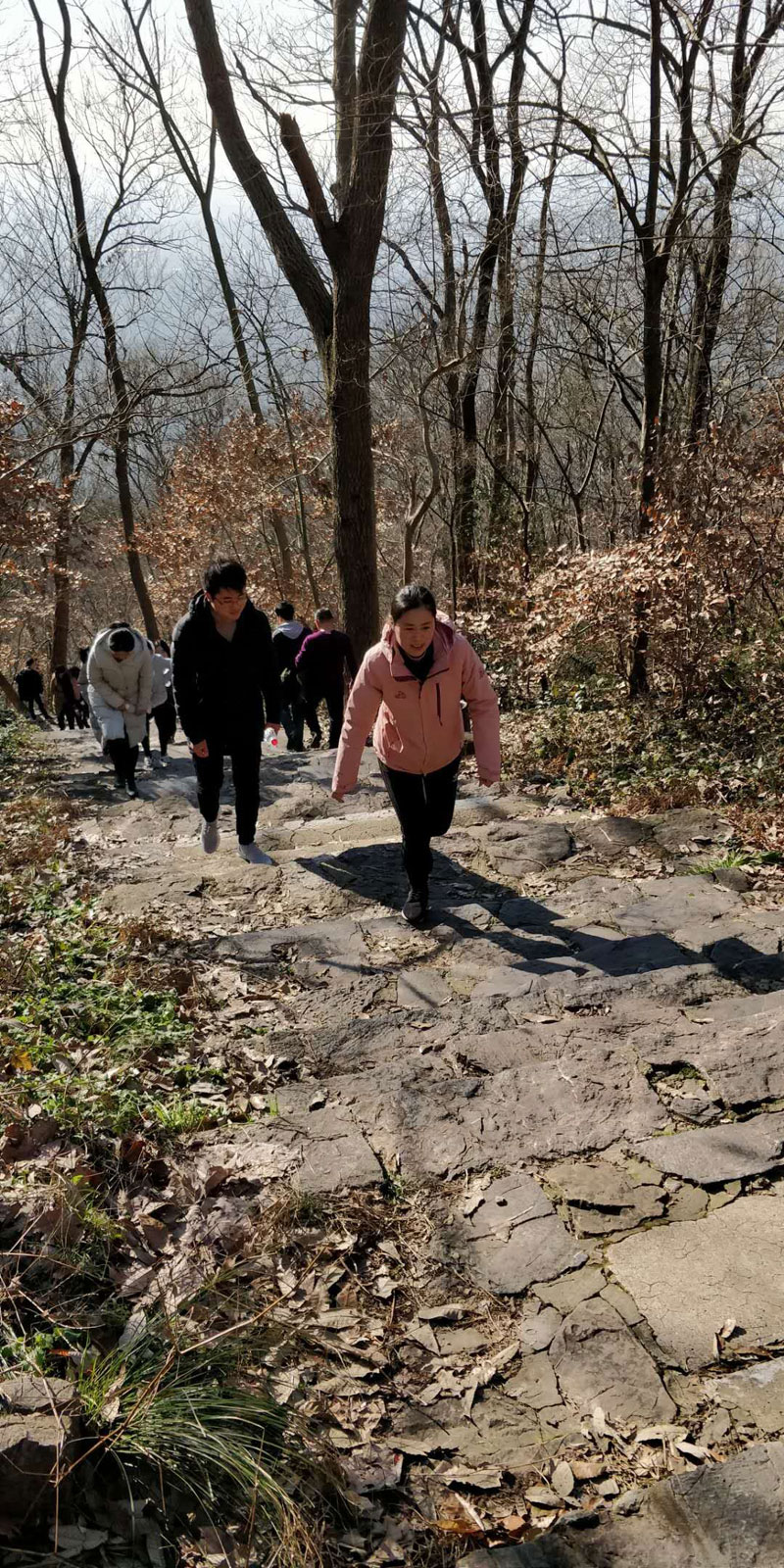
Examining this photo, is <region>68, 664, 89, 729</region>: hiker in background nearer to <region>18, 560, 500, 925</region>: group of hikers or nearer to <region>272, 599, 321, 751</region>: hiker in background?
<region>272, 599, 321, 751</region>: hiker in background

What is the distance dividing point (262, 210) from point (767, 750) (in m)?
7.90

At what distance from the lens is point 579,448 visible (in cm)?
2053

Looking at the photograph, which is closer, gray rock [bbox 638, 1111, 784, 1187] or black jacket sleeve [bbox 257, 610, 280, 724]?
gray rock [bbox 638, 1111, 784, 1187]

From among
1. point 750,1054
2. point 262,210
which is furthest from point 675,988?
point 262,210

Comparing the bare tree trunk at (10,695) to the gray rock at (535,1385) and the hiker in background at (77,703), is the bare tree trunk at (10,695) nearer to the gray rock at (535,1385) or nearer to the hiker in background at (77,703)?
the hiker in background at (77,703)

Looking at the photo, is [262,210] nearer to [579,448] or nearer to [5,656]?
[579,448]

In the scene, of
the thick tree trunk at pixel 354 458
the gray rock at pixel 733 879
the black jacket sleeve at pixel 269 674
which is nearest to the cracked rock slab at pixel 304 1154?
the black jacket sleeve at pixel 269 674

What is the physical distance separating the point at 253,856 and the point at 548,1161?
361 centimetres

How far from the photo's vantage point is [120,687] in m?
8.95

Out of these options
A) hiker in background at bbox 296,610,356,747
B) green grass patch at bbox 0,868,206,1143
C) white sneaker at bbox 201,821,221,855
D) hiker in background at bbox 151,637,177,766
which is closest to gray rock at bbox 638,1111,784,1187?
green grass patch at bbox 0,868,206,1143

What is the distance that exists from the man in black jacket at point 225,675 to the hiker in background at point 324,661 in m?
4.38

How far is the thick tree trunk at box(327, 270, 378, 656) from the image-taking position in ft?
34.0

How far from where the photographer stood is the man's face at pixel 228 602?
5340 millimetres

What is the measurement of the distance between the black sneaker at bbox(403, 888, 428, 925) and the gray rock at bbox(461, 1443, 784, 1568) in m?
3.49
